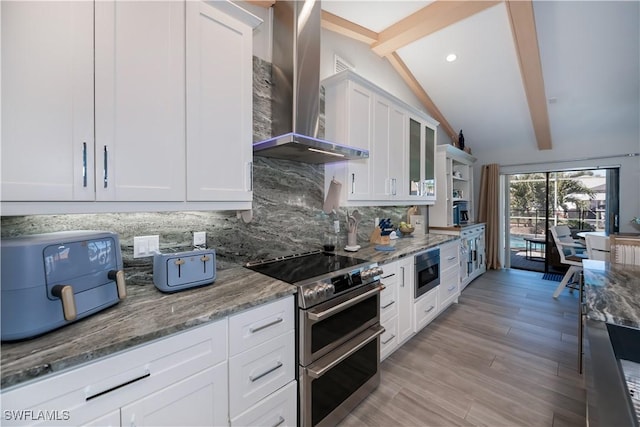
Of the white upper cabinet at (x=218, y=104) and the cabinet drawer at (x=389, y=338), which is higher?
the white upper cabinet at (x=218, y=104)

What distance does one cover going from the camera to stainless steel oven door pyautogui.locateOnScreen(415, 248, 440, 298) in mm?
2502

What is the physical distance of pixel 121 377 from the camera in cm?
88

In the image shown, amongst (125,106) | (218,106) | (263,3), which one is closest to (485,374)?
(218,106)

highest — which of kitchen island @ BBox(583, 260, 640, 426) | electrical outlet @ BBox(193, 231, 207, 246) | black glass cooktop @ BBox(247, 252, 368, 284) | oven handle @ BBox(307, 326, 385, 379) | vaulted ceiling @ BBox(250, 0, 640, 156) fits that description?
vaulted ceiling @ BBox(250, 0, 640, 156)

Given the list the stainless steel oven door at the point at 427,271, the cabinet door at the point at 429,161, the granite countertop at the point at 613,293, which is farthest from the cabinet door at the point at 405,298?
the cabinet door at the point at 429,161

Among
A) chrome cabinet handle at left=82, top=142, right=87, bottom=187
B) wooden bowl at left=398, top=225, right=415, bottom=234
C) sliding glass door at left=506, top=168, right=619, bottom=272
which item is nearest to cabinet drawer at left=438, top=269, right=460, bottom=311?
wooden bowl at left=398, top=225, right=415, bottom=234

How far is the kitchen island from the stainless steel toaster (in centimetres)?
164

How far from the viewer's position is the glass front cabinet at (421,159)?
3115 mm

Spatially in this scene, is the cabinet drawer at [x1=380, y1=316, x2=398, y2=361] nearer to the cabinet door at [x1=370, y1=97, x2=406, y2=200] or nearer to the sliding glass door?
the cabinet door at [x1=370, y1=97, x2=406, y2=200]

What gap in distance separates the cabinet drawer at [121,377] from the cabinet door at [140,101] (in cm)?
65

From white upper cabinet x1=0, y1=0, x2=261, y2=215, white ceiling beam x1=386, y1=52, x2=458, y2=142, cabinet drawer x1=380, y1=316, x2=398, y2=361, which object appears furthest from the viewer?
white ceiling beam x1=386, y1=52, x2=458, y2=142

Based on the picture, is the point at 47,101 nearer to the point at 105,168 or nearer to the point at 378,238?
the point at 105,168

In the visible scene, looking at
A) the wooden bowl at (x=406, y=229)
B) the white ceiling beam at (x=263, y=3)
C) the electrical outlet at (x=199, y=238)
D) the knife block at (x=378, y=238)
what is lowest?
the knife block at (x=378, y=238)

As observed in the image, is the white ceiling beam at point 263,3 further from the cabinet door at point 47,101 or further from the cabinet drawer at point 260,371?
the cabinet drawer at point 260,371
